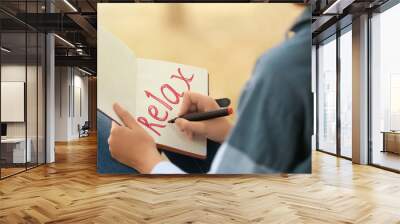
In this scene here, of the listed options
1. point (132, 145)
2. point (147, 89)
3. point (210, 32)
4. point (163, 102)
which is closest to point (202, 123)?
point (163, 102)

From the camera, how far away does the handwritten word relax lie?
241 inches

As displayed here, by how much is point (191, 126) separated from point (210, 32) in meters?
1.58

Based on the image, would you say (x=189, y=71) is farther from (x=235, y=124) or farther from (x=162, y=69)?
(x=235, y=124)

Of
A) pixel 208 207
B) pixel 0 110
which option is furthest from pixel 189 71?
pixel 0 110

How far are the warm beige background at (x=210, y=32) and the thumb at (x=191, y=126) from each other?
1.80 ft

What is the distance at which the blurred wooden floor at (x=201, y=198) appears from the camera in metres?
3.93

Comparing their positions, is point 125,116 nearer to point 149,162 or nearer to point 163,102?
point 163,102

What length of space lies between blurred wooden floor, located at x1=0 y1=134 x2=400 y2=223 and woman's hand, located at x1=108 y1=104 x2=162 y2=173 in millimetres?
310

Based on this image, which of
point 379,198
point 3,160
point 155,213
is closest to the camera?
point 155,213

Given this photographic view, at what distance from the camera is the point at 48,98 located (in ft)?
27.5

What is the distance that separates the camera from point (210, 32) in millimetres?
6234

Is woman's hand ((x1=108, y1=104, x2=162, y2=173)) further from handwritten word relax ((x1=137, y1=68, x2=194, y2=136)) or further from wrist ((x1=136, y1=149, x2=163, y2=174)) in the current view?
handwritten word relax ((x1=137, y1=68, x2=194, y2=136))

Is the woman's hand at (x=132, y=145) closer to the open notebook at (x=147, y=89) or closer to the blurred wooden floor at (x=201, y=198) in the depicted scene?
the open notebook at (x=147, y=89)

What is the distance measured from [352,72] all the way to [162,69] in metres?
4.67
